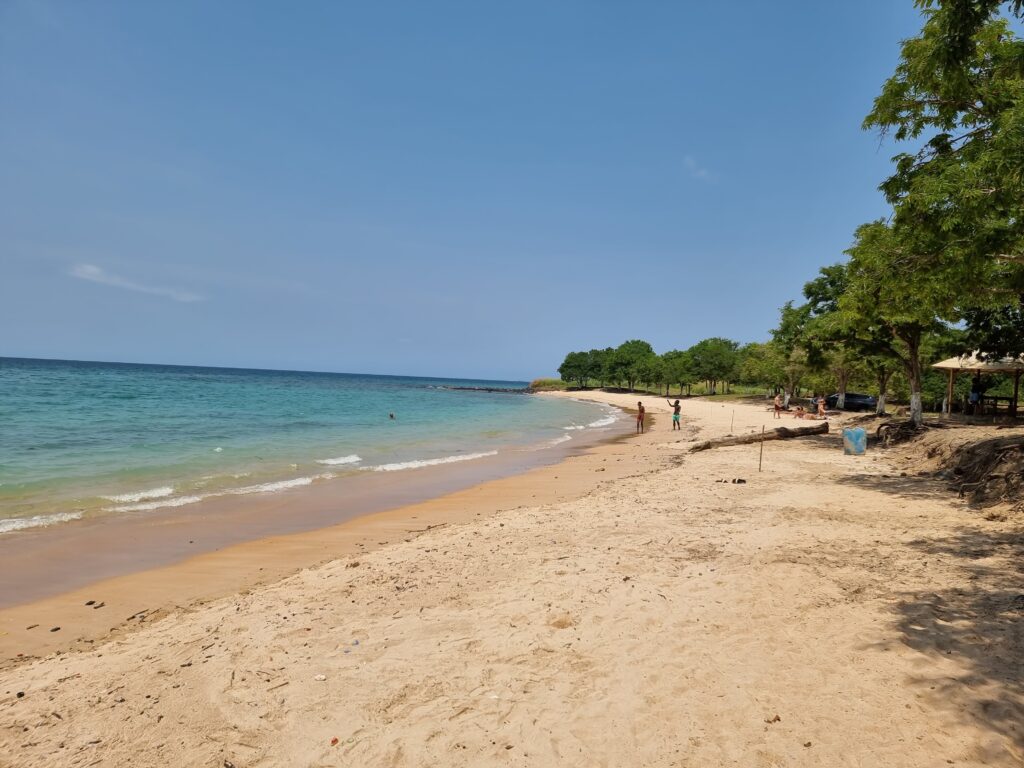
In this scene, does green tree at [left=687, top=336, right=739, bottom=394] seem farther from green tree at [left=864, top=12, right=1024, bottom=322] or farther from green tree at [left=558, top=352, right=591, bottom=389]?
green tree at [left=864, top=12, right=1024, bottom=322]

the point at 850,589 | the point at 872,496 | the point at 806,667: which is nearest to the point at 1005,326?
the point at 872,496

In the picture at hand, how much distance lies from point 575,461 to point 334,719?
628 inches

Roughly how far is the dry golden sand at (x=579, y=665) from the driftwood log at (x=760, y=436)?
37.8 ft

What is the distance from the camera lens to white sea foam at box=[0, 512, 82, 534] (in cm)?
969

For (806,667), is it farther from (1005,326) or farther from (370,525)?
(1005,326)

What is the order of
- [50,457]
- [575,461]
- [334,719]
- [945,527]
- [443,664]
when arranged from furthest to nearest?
[575,461]
[50,457]
[945,527]
[443,664]
[334,719]

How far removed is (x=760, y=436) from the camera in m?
19.9

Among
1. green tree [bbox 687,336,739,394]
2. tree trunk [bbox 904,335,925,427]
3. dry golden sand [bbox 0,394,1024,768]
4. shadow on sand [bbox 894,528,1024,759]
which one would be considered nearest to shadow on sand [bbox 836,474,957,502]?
dry golden sand [bbox 0,394,1024,768]

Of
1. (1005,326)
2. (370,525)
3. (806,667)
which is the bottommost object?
(370,525)

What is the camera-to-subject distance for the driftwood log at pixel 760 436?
1925 cm

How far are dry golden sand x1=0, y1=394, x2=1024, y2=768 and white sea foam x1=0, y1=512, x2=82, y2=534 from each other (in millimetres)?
6364

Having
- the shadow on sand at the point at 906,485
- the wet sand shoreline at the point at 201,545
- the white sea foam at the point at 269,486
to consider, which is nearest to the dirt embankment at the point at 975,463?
the shadow on sand at the point at 906,485

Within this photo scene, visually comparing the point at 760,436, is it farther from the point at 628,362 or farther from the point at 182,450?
the point at 628,362

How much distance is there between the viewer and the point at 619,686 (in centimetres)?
406
